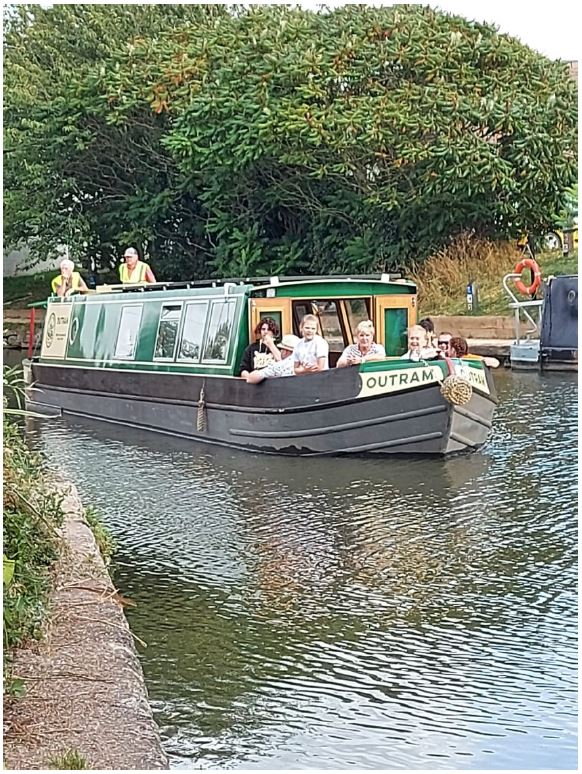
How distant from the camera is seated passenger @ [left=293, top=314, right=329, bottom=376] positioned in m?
11.5

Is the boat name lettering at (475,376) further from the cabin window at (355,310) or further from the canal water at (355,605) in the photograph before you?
the cabin window at (355,310)

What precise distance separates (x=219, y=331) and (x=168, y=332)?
50.3 inches

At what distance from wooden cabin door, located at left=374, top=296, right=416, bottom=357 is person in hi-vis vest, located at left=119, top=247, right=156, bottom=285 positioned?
4.11m

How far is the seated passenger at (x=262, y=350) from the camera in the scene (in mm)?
11938

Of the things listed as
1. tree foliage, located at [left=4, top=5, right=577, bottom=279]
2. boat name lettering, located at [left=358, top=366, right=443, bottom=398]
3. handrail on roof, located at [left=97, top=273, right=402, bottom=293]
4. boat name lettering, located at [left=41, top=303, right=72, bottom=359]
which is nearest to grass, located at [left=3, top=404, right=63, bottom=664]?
boat name lettering, located at [left=358, top=366, right=443, bottom=398]

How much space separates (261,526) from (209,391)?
13.6 feet

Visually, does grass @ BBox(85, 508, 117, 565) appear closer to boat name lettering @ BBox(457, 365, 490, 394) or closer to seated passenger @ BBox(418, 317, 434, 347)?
boat name lettering @ BBox(457, 365, 490, 394)

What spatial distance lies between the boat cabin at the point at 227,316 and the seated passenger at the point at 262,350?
0.33ft

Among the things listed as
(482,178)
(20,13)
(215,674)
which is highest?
(20,13)

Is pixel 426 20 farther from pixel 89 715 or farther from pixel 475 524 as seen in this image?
pixel 89 715

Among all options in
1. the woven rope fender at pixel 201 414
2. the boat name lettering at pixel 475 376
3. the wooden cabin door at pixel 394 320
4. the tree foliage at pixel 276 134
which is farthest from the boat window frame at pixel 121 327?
the tree foliage at pixel 276 134

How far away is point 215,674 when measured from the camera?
564 cm

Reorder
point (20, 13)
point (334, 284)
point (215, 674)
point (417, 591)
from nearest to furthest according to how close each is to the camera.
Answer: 1. point (215, 674)
2. point (417, 591)
3. point (334, 284)
4. point (20, 13)

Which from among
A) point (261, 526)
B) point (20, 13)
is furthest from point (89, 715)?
point (20, 13)
